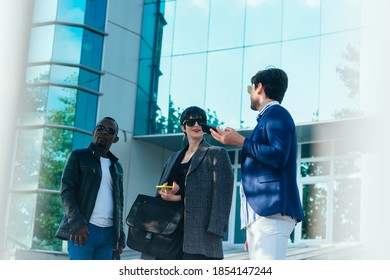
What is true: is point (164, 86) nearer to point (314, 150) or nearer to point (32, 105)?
point (314, 150)

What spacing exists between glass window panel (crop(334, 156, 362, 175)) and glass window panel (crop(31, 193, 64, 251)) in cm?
404

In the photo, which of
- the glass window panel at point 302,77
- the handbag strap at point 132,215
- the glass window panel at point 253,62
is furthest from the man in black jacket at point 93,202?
the glass window panel at point 253,62

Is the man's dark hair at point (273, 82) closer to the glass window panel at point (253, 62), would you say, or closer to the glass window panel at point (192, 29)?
the glass window panel at point (253, 62)

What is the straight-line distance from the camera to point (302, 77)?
32.0 feet

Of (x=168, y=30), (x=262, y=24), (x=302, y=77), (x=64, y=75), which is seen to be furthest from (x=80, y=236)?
(x=168, y=30)

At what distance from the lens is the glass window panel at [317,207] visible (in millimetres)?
10070

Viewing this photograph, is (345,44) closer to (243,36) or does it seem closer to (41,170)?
(243,36)

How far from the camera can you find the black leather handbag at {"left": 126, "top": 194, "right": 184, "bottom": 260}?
3535 mm

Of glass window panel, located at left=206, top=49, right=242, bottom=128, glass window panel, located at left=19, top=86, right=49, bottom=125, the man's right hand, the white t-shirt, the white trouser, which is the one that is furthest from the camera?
glass window panel, located at left=206, top=49, right=242, bottom=128

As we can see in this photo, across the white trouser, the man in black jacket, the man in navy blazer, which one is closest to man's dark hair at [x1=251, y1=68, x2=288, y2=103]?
the man in navy blazer

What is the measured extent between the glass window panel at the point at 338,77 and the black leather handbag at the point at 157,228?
6.35m

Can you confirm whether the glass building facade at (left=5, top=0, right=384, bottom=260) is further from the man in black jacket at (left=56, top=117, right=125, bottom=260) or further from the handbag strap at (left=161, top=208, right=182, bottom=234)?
the handbag strap at (left=161, top=208, right=182, bottom=234)

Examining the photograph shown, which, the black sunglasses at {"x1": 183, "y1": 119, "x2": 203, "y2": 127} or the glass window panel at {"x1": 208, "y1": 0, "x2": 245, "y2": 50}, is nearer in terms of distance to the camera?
the black sunglasses at {"x1": 183, "y1": 119, "x2": 203, "y2": 127}
